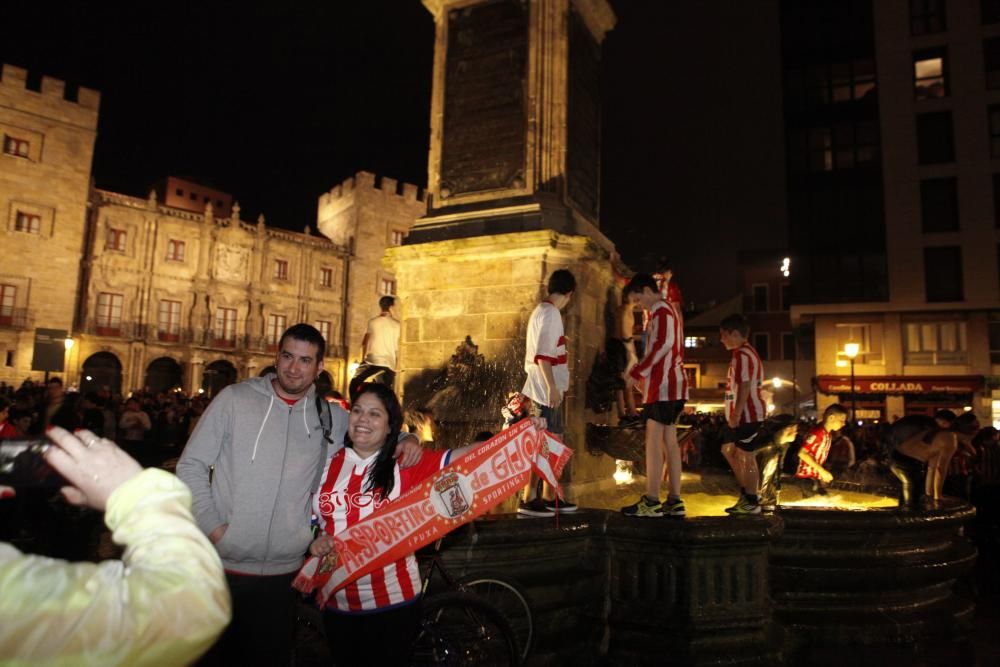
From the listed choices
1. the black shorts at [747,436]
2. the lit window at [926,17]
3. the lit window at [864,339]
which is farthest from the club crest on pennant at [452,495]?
the lit window at [926,17]

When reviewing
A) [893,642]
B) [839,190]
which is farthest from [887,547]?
[839,190]

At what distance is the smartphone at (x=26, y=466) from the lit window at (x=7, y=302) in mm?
43663

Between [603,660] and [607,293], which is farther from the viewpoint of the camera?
[607,293]

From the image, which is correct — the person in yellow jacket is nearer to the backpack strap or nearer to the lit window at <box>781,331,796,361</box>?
the backpack strap

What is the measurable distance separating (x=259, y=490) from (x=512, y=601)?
81.8 inches

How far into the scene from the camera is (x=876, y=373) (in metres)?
29.6

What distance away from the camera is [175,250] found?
4575 cm

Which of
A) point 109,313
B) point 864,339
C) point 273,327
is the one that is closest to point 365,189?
point 273,327

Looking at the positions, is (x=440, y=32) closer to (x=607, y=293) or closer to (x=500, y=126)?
(x=500, y=126)

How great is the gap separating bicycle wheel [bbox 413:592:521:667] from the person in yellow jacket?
2614 millimetres

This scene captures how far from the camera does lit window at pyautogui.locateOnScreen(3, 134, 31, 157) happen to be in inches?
1500

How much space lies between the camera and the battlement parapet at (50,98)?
3853 cm

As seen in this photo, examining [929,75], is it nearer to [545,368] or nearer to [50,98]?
[545,368]

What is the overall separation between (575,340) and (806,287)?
90.7 ft
